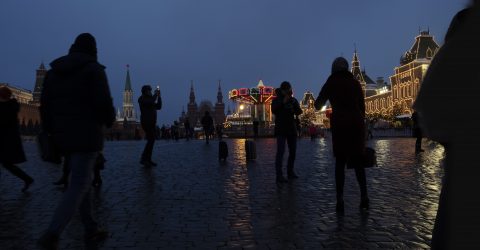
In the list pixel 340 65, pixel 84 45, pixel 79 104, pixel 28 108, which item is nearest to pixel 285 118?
pixel 340 65

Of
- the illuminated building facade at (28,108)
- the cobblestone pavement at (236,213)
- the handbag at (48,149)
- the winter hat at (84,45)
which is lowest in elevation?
the cobblestone pavement at (236,213)

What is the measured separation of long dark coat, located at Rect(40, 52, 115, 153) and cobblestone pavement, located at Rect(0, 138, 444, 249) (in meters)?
0.97

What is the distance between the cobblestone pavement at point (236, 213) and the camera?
14.0 feet

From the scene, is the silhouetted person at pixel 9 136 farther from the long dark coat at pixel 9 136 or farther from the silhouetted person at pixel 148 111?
the silhouetted person at pixel 148 111

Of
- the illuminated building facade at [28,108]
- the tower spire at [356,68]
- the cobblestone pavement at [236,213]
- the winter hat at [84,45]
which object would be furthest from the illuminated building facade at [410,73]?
the winter hat at [84,45]

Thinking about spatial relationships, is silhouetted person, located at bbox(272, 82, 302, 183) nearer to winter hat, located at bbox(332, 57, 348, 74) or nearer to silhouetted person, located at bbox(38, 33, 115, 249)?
winter hat, located at bbox(332, 57, 348, 74)

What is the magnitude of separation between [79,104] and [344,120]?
303 centimetres

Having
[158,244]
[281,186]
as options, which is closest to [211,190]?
[281,186]

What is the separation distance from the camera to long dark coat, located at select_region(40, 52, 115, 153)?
385 centimetres

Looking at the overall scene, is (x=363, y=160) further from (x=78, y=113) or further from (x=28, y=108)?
(x=28, y=108)

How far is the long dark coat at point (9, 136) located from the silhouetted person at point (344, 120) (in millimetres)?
4704

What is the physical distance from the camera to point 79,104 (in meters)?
3.89

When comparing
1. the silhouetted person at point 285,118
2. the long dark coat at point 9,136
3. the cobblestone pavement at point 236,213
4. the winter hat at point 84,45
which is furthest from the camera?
the silhouetted person at point 285,118

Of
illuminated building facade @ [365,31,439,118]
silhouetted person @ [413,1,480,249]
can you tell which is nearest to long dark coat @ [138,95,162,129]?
silhouetted person @ [413,1,480,249]
